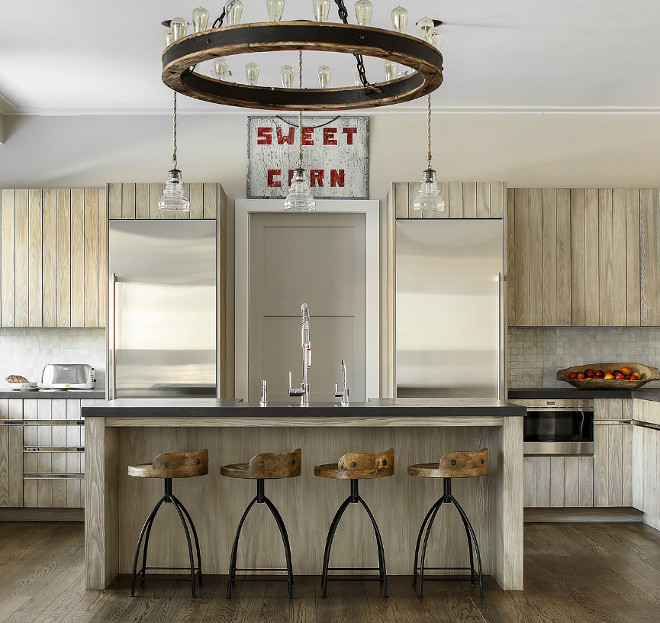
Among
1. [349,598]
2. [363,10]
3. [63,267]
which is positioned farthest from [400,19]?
[63,267]

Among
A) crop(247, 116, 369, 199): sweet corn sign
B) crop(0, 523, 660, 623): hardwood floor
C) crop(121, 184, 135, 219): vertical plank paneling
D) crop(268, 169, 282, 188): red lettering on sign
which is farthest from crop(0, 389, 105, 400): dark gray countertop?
crop(268, 169, 282, 188): red lettering on sign

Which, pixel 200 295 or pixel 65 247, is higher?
pixel 65 247

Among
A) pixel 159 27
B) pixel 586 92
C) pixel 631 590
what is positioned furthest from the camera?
pixel 586 92

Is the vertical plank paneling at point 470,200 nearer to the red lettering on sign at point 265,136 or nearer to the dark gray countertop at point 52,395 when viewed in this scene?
the red lettering on sign at point 265,136

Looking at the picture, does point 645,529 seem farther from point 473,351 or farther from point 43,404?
point 43,404

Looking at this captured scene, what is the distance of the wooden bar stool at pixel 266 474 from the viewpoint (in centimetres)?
382

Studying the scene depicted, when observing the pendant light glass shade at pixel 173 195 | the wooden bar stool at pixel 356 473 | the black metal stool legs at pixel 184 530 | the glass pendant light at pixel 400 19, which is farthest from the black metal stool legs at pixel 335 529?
the glass pendant light at pixel 400 19

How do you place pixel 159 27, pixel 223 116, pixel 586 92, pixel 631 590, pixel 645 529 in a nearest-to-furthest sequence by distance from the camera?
pixel 631 590 → pixel 159 27 → pixel 645 529 → pixel 586 92 → pixel 223 116

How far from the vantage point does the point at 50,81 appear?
5.58m

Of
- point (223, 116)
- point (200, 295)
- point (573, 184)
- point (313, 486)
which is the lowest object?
point (313, 486)

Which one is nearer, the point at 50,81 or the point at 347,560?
the point at 347,560

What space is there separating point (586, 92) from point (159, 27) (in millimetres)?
3213

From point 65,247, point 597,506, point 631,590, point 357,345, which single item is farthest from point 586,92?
point 65,247

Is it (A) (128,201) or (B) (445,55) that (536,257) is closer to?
(B) (445,55)
